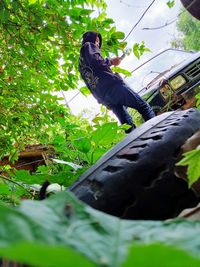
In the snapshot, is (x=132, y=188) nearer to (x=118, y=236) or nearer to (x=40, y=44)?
(x=118, y=236)

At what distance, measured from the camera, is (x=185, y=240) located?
0.27m

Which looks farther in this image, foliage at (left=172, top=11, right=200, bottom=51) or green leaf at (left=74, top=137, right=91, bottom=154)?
foliage at (left=172, top=11, right=200, bottom=51)

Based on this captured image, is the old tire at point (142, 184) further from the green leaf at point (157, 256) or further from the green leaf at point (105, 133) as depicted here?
the green leaf at point (157, 256)

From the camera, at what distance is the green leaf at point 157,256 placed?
0.54 feet

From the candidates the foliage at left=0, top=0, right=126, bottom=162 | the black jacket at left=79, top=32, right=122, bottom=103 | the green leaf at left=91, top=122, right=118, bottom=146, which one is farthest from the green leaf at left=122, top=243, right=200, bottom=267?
the black jacket at left=79, top=32, right=122, bottom=103

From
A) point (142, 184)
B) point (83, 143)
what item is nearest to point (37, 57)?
point (83, 143)

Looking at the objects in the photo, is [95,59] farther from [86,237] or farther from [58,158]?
[86,237]

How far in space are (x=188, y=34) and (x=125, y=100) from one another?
1348 cm

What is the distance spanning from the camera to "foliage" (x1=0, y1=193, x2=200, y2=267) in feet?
0.53

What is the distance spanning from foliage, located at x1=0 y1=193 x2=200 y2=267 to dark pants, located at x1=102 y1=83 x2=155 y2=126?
2.71m

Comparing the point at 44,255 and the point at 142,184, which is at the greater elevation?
the point at 44,255

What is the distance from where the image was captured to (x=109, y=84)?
307cm

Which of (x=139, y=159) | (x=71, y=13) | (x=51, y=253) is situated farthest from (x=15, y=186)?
(x=51, y=253)

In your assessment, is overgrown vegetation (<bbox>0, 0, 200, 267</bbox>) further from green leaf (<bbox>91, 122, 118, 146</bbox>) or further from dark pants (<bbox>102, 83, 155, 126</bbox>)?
dark pants (<bbox>102, 83, 155, 126</bbox>)
